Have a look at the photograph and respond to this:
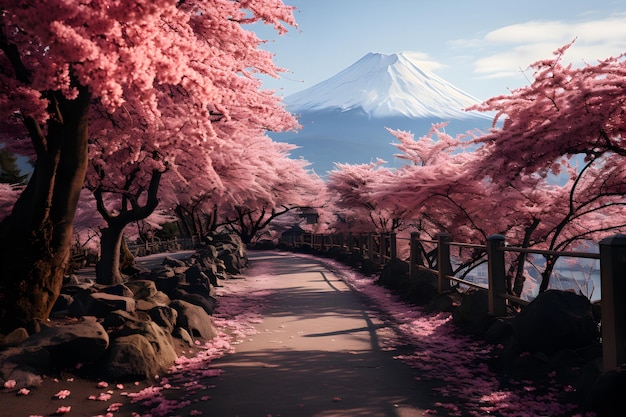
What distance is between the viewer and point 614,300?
15.3 feet

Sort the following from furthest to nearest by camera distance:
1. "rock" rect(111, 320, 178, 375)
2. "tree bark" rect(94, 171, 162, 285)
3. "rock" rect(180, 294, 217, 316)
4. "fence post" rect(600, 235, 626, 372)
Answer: "tree bark" rect(94, 171, 162, 285), "rock" rect(180, 294, 217, 316), "rock" rect(111, 320, 178, 375), "fence post" rect(600, 235, 626, 372)

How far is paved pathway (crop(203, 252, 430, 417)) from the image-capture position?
485 centimetres

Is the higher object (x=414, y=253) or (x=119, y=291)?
(x=414, y=253)

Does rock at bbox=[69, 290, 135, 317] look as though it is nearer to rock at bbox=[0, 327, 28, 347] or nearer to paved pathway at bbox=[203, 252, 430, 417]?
rock at bbox=[0, 327, 28, 347]

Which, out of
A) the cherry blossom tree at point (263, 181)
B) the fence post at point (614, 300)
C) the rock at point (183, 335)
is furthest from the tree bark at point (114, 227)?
the fence post at point (614, 300)

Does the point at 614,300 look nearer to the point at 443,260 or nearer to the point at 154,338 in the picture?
the point at 154,338

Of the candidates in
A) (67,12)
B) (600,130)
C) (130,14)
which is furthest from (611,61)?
(67,12)

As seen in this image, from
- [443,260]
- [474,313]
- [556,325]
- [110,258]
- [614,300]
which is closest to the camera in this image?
[614,300]

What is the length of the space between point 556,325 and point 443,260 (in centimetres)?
485

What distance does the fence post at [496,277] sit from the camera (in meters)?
7.90

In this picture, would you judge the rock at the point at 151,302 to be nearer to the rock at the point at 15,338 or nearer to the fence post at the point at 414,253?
the rock at the point at 15,338

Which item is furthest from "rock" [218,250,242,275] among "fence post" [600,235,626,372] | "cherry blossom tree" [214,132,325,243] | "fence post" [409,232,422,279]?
"fence post" [600,235,626,372]

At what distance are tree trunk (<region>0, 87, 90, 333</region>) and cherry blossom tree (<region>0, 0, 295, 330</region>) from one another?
14 millimetres

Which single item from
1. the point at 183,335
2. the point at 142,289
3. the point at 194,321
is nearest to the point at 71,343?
the point at 183,335
